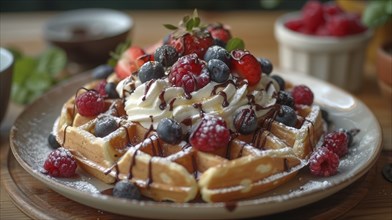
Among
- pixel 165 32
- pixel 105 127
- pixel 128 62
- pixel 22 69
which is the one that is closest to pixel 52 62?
pixel 22 69

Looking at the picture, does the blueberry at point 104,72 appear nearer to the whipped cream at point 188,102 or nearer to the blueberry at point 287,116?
the whipped cream at point 188,102

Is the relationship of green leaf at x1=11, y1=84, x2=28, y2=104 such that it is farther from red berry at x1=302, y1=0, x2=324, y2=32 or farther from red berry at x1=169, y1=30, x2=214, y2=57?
red berry at x1=302, y1=0, x2=324, y2=32

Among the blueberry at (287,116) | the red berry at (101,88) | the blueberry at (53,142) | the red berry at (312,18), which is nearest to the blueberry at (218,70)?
the blueberry at (287,116)

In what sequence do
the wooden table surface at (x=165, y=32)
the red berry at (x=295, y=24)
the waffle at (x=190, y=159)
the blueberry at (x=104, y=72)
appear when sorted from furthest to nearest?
the red berry at (x=295, y=24), the wooden table surface at (x=165, y=32), the blueberry at (x=104, y=72), the waffle at (x=190, y=159)

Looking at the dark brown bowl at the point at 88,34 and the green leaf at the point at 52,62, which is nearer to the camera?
the green leaf at the point at 52,62

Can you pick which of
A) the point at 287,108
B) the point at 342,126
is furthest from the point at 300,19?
the point at 287,108

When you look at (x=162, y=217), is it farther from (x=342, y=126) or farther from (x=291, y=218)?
(x=342, y=126)
